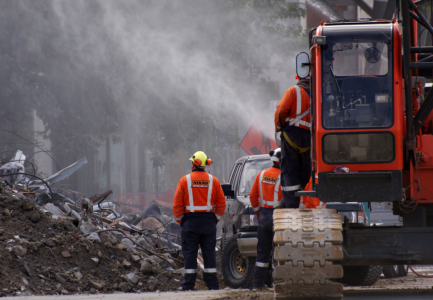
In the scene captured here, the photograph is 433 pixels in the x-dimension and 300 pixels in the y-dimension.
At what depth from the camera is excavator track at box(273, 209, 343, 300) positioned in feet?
16.1

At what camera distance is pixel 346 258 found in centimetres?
550

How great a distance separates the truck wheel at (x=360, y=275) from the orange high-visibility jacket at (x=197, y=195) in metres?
1.85

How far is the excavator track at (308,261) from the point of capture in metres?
4.90

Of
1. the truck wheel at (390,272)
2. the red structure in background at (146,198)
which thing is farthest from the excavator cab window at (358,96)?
the red structure in background at (146,198)

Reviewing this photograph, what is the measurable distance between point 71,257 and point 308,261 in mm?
4660

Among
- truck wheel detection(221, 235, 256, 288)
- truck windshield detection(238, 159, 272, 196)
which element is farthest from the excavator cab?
truck windshield detection(238, 159, 272, 196)

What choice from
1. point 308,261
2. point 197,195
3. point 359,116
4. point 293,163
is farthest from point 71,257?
point 359,116

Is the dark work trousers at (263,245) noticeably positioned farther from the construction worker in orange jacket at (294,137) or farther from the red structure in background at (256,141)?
the red structure in background at (256,141)

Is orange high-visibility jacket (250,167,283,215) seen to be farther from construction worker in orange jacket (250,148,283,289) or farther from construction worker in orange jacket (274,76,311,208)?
construction worker in orange jacket (274,76,311,208)

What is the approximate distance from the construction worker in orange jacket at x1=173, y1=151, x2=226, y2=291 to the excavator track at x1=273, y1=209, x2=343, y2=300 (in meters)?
3.34

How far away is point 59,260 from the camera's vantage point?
27.9 feet

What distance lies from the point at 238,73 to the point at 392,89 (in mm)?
16215

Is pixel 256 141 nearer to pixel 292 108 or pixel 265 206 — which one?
pixel 265 206

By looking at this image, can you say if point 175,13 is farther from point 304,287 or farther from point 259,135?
point 304,287
